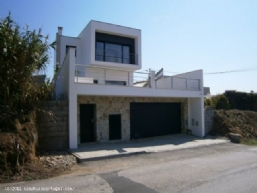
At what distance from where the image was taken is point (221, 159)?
885cm

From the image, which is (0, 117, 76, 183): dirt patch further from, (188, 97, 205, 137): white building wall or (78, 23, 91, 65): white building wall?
(78, 23, 91, 65): white building wall

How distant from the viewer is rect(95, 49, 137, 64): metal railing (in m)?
19.8

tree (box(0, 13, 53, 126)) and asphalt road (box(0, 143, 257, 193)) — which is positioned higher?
tree (box(0, 13, 53, 126))

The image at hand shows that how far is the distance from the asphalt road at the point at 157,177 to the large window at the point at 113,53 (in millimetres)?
12640

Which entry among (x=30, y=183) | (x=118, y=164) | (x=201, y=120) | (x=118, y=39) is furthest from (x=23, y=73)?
(x=118, y=39)

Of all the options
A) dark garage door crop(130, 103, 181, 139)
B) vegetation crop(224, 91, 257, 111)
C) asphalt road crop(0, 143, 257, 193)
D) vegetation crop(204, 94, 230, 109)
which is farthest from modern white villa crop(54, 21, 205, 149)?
vegetation crop(224, 91, 257, 111)

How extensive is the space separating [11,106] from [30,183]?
3589 millimetres

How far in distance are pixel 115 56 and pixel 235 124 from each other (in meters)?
11.7

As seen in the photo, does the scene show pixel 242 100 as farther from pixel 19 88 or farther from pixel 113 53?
pixel 19 88

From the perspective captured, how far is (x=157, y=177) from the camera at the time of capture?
6.32 metres

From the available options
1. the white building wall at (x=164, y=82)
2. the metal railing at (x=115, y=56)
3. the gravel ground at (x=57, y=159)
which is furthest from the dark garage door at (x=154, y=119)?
the metal railing at (x=115, y=56)

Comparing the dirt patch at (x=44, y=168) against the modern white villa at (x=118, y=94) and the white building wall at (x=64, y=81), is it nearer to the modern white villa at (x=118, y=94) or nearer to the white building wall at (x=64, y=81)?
the modern white villa at (x=118, y=94)

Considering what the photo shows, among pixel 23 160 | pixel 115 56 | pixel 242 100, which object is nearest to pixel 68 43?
pixel 115 56

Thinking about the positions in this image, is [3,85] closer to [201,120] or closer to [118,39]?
[201,120]
